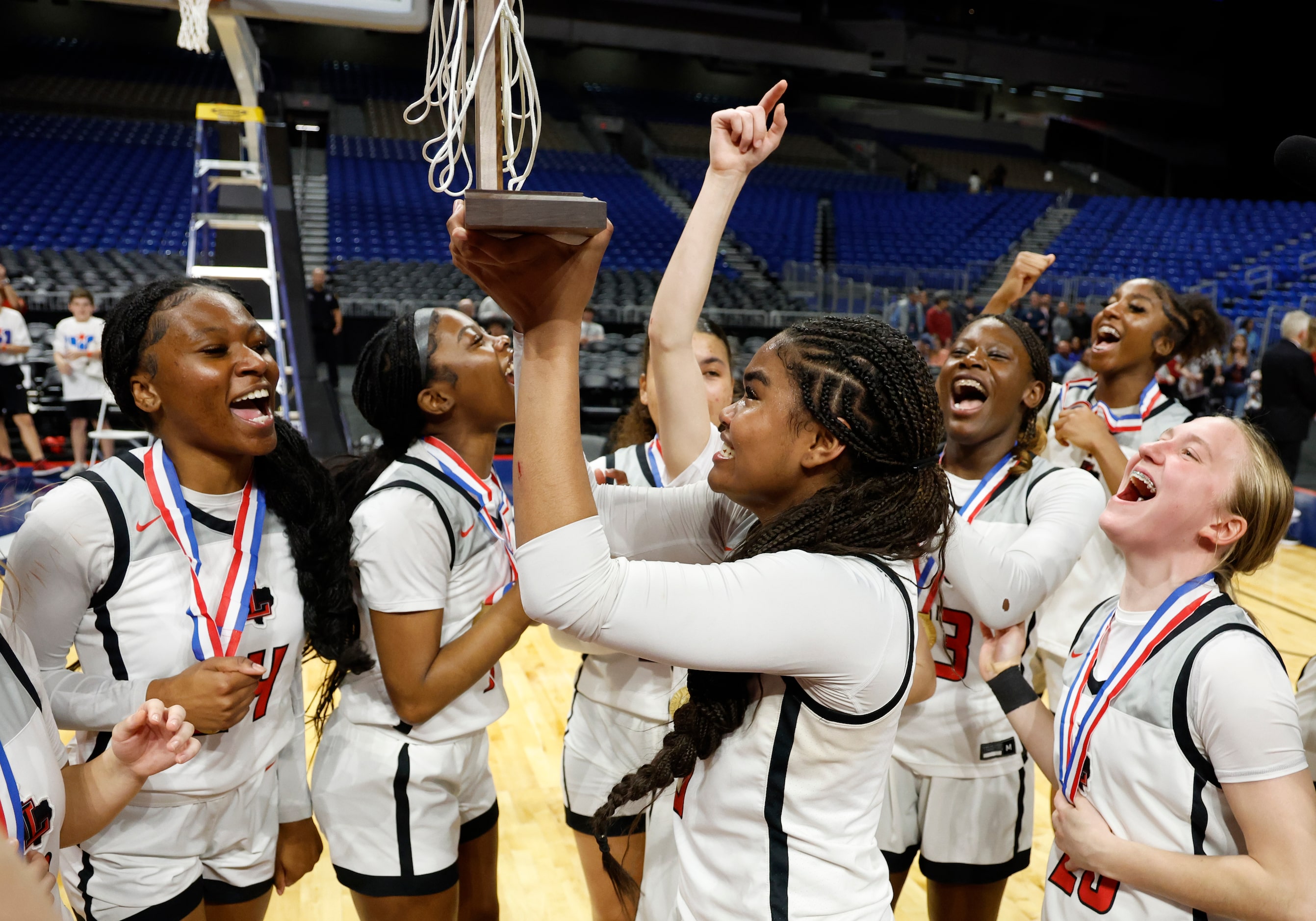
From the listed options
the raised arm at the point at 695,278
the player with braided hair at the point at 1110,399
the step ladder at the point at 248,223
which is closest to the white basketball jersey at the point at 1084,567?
the player with braided hair at the point at 1110,399

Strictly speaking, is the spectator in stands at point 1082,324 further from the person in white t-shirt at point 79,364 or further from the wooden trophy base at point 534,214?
the wooden trophy base at point 534,214

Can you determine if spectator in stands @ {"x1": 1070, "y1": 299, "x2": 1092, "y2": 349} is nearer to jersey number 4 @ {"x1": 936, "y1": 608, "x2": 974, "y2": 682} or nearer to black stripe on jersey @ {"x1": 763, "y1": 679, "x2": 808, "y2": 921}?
jersey number 4 @ {"x1": 936, "y1": 608, "x2": 974, "y2": 682}

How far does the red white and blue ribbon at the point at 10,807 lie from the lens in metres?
1.09

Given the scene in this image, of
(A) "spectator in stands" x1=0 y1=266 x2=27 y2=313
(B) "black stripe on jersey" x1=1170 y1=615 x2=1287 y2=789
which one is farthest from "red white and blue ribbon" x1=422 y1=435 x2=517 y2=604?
(A) "spectator in stands" x1=0 y1=266 x2=27 y2=313

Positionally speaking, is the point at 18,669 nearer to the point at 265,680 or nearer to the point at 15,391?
the point at 265,680

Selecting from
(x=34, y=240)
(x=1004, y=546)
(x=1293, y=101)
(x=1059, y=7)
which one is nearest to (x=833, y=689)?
(x=1004, y=546)

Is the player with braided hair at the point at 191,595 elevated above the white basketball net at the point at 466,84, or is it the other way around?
the white basketball net at the point at 466,84

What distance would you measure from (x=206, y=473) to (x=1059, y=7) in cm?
2579

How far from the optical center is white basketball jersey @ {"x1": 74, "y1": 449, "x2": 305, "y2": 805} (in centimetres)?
160

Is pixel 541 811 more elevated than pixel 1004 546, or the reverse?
pixel 1004 546

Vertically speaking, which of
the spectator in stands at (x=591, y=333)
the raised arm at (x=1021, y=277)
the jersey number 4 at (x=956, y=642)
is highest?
the raised arm at (x=1021, y=277)

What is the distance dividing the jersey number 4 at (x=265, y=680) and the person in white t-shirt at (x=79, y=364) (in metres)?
6.32

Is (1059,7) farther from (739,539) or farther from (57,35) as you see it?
(739,539)

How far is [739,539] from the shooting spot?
1571mm
